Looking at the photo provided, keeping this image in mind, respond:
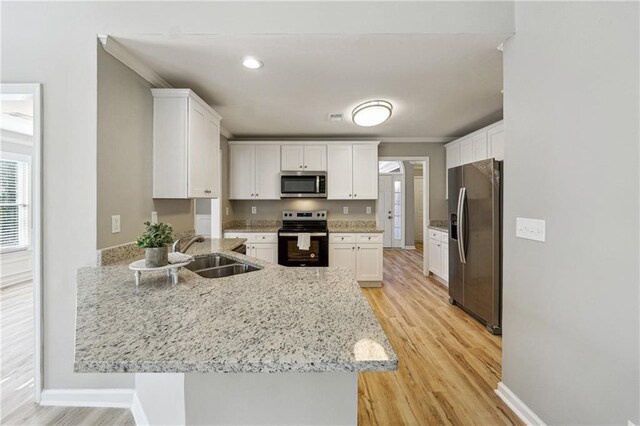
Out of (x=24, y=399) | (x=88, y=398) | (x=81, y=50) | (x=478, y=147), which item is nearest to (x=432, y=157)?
(x=478, y=147)

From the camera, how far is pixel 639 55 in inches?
44.9

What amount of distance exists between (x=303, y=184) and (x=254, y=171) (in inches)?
32.1

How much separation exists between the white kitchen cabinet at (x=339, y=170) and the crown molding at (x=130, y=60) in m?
2.52

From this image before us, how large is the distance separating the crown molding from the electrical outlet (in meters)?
1.10

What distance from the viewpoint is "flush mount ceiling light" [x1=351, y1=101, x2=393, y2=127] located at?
306 cm

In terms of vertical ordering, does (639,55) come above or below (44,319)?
above

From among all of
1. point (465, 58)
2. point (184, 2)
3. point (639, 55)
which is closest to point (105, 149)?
point (184, 2)

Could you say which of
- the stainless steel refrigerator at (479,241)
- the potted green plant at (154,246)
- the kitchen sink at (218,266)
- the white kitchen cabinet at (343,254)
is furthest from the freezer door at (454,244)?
the potted green plant at (154,246)

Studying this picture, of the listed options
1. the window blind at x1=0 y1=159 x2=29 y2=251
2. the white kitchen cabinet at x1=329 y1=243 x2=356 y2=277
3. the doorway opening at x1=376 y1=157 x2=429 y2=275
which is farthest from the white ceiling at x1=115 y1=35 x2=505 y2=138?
the doorway opening at x1=376 y1=157 x2=429 y2=275

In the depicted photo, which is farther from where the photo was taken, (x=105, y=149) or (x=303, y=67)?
(x=303, y=67)

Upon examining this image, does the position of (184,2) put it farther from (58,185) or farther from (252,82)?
(58,185)

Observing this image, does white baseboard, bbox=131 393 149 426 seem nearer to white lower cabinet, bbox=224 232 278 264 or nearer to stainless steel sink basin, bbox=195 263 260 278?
stainless steel sink basin, bbox=195 263 260 278

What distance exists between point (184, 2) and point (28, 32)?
101cm

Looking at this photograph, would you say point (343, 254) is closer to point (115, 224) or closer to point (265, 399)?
point (115, 224)
